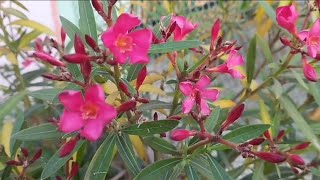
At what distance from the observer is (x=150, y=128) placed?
65cm

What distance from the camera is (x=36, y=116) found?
1215mm

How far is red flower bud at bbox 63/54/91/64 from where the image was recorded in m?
0.54

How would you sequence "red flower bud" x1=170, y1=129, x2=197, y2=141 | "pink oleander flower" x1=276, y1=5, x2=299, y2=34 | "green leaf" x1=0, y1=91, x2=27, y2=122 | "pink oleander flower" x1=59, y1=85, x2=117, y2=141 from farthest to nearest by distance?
"green leaf" x1=0, y1=91, x2=27, y2=122
"pink oleander flower" x1=276, y1=5, x2=299, y2=34
"red flower bud" x1=170, y1=129, x2=197, y2=141
"pink oleander flower" x1=59, y1=85, x2=117, y2=141

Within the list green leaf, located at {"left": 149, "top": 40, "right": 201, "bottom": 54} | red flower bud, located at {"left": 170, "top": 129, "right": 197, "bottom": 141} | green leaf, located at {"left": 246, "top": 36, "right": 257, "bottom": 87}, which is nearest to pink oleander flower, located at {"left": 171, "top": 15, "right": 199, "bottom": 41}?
green leaf, located at {"left": 149, "top": 40, "right": 201, "bottom": 54}

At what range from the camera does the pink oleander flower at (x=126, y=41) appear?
1.79 ft

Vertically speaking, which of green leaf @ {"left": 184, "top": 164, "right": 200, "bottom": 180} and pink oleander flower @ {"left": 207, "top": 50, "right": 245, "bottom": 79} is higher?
pink oleander flower @ {"left": 207, "top": 50, "right": 245, "bottom": 79}

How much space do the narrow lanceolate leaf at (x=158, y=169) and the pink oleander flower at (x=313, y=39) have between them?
0.26 m

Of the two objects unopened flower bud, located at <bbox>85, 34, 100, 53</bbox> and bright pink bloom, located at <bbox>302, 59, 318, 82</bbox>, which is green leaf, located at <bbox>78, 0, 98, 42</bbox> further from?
bright pink bloom, located at <bbox>302, 59, 318, 82</bbox>

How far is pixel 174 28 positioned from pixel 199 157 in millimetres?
192

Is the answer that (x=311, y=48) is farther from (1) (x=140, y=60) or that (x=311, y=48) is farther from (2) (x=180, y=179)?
(2) (x=180, y=179)

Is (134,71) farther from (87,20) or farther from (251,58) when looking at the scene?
(251,58)

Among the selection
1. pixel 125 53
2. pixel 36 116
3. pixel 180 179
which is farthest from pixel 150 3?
pixel 125 53

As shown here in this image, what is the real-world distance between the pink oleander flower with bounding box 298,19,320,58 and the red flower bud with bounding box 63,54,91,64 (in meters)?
0.34

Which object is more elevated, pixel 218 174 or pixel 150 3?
pixel 150 3
